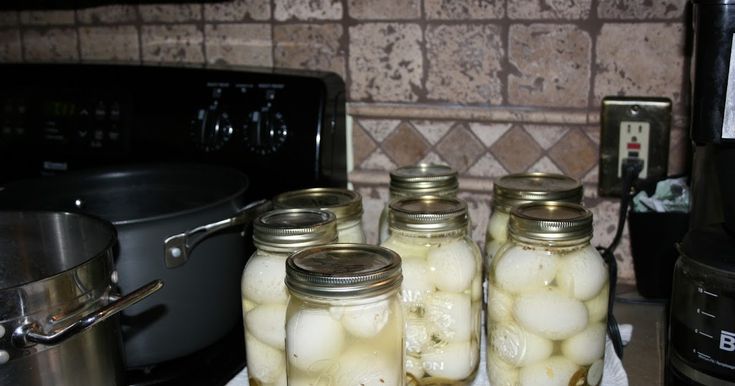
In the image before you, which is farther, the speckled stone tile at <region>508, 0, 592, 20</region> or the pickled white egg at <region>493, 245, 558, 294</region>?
the speckled stone tile at <region>508, 0, 592, 20</region>

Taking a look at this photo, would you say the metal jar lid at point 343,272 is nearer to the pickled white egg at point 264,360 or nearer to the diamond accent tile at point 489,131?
the pickled white egg at point 264,360

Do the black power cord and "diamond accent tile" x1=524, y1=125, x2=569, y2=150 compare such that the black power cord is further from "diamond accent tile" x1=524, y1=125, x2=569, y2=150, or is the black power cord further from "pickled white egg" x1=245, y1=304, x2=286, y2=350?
"pickled white egg" x1=245, y1=304, x2=286, y2=350

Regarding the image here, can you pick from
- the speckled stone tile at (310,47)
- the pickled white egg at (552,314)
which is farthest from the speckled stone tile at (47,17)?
the pickled white egg at (552,314)

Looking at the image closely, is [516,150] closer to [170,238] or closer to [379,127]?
[379,127]

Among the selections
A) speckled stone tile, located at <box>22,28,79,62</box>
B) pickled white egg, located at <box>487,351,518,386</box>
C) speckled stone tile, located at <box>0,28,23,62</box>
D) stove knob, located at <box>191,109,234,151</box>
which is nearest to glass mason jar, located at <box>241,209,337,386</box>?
pickled white egg, located at <box>487,351,518,386</box>

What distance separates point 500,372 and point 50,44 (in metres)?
0.96

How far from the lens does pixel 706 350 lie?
63 cm

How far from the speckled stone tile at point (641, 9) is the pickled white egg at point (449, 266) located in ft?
1.42

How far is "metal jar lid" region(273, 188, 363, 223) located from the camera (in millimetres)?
772

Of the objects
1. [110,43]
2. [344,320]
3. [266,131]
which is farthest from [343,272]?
[110,43]

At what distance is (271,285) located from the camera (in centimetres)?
68

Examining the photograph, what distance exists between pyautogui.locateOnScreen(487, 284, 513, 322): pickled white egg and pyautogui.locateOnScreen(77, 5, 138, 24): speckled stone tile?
0.77m

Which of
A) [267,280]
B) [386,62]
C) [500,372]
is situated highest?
[386,62]

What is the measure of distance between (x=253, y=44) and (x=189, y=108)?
17cm
